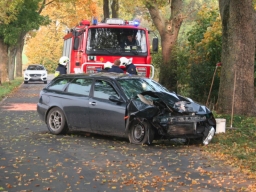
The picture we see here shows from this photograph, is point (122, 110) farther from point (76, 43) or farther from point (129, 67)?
point (76, 43)

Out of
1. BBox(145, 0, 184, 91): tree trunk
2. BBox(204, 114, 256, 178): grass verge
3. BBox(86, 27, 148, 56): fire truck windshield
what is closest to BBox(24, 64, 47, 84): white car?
BBox(145, 0, 184, 91): tree trunk

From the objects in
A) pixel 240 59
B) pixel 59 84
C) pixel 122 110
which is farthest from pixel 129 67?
pixel 122 110

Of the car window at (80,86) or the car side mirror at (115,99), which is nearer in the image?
the car side mirror at (115,99)

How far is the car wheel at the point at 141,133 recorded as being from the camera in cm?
1249

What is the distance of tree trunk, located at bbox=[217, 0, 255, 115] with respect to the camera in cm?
1692

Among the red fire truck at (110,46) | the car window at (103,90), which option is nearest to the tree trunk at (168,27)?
the red fire truck at (110,46)

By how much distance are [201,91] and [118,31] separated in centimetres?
432

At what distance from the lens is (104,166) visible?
10266 millimetres

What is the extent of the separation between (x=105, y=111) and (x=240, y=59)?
5563 millimetres

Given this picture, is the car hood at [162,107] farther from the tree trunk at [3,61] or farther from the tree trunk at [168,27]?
the tree trunk at [3,61]

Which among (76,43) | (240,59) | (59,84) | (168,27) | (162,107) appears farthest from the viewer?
(168,27)

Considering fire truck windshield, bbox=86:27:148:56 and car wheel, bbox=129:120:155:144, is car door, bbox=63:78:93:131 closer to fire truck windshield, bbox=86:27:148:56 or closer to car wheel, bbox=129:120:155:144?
car wheel, bbox=129:120:155:144

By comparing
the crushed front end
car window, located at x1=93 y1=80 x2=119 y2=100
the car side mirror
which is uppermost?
car window, located at x1=93 y1=80 x2=119 y2=100

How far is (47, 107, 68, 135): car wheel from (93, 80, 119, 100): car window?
114cm
